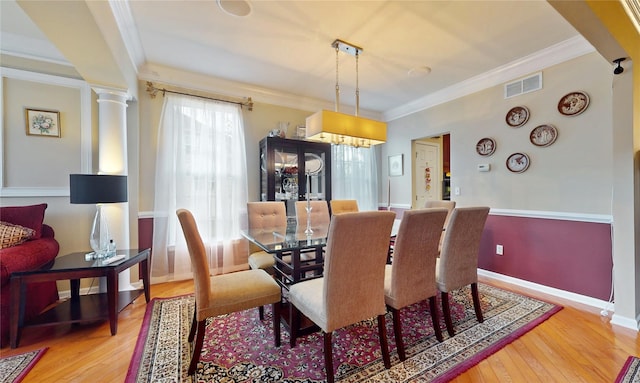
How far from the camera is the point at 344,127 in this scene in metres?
2.43

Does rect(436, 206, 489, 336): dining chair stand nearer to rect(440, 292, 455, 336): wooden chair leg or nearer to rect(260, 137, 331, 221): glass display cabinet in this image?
rect(440, 292, 455, 336): wooden chair leg

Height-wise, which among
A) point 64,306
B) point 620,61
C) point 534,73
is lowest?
point 64,306

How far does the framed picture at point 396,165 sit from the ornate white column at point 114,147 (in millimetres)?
3970

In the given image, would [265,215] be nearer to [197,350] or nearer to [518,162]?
[197,350]

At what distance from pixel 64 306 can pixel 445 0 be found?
4005mm

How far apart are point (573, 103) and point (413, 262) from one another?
2.52 metres

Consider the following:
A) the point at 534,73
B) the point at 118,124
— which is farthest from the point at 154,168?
the point at 534,73

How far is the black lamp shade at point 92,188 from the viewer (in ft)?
6.95

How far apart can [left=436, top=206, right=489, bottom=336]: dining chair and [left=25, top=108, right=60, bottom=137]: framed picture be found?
385cm

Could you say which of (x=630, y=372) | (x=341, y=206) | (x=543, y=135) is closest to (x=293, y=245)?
(x=341, y=206)

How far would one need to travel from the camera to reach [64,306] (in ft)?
6.95

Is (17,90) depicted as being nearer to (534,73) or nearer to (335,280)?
(335,280)

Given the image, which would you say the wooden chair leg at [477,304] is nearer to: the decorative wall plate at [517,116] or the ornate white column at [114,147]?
the decorative wall plate at [517,116]

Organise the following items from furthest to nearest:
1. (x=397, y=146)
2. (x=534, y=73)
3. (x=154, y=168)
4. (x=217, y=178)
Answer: (x=397, y=146) < (x=217, y=178) < (x=154, y=168) < (x=534, y=73)
